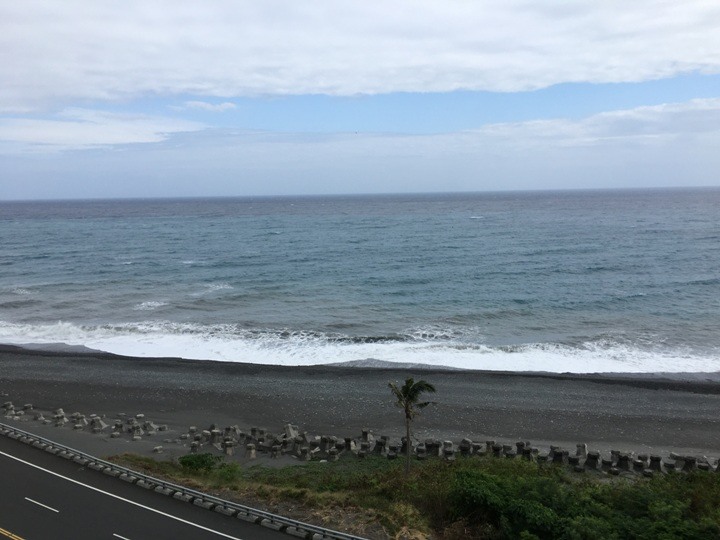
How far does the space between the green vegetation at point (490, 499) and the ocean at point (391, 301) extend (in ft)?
55.3

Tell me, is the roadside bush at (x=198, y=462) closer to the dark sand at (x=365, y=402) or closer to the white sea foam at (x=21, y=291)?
the dark sand at (x=365, y=402)

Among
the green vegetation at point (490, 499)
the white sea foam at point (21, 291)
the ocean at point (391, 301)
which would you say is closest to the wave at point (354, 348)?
the ocean at point (391, 301)

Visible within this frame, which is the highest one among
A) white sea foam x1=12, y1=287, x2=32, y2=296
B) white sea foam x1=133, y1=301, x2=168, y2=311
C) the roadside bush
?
white sea foam x1=12, y1=287, x2=32, y2=296

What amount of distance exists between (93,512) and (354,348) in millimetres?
25411

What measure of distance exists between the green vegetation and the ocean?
16863mm

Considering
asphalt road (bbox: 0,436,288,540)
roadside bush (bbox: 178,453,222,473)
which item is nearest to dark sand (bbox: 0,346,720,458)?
roadside bush (bbox: 178,453,222,473)

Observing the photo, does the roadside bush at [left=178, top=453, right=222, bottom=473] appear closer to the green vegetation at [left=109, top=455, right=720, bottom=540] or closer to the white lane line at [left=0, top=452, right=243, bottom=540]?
the green vegetation at [left=109, top=455, right=720, bottom=540]

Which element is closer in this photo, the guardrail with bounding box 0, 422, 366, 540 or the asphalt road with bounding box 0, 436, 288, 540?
the guardrail with bounding box 0, 422, 366, 540

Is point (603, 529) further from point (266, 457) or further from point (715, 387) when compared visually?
point (715, 387)

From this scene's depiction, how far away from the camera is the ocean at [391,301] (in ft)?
133

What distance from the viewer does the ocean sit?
40500mm

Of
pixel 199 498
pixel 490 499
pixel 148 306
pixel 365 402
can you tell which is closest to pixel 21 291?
pixel 148 306

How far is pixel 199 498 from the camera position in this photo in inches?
707

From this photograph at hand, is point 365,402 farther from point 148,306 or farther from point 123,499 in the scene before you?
point 148,306
